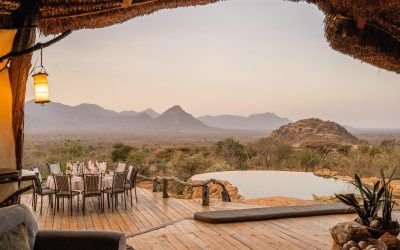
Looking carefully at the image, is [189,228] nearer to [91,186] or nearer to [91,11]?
[91,186]

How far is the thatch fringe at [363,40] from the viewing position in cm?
526

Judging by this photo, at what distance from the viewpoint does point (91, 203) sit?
312 inches

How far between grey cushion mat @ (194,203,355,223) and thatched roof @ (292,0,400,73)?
7.84 feet

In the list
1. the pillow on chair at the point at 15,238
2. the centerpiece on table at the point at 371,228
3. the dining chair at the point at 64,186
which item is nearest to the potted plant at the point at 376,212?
the centerpiece on table at the point at 371,228

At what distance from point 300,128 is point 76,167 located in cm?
1508

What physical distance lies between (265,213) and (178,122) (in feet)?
165

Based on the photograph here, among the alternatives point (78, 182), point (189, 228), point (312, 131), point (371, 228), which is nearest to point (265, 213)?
point (189, 228)

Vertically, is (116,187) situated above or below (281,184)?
above

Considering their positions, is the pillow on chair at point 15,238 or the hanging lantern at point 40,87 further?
the hanging lantern at point 40,87

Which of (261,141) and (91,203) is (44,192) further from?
(261,141)

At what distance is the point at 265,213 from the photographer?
230 inches

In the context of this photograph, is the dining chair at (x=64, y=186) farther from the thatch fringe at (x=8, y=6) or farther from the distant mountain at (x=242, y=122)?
the distant mountain at (x=242, y=122)

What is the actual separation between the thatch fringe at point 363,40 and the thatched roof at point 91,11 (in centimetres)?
182

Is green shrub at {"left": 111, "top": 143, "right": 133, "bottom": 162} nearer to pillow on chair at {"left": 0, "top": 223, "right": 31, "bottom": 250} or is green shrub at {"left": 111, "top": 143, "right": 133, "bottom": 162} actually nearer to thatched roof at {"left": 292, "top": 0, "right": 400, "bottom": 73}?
thatched roof at {"left": 292, "top": 0, "right": 400, "bottom": 73}
